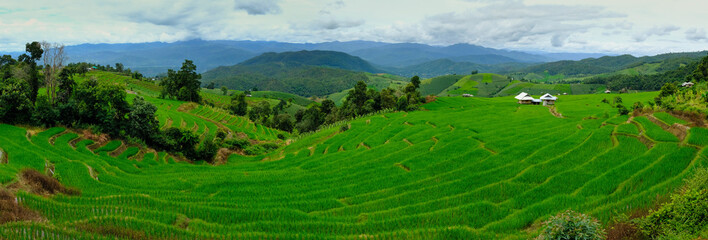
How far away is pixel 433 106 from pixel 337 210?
222 feet

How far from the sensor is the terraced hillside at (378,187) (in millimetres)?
10953

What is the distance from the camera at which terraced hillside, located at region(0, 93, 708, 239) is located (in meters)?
11.0

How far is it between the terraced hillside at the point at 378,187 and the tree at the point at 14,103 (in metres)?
2.72

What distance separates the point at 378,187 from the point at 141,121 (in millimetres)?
26426

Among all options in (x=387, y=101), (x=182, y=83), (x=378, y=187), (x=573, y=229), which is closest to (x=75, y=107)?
(x=378, y=187)

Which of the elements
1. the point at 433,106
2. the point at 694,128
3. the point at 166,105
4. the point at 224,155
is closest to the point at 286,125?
the point at 166,105

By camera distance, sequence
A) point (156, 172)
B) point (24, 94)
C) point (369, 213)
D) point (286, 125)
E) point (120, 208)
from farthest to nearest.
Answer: point (286, 125) < point (24, 94) < point (156, 172) < point (369, 213) < point (120, 208)

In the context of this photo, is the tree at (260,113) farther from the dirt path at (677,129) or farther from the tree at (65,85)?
the dirt path at (677,129)

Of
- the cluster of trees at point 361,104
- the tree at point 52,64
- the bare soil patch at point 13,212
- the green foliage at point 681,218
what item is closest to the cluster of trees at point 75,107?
the tree at point 52,64

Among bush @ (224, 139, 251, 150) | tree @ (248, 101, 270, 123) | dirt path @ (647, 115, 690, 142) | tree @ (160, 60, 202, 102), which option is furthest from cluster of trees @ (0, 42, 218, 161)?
tree @ (248, 101, 270, 123)

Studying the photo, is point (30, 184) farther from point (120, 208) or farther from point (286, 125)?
point (286, 125)

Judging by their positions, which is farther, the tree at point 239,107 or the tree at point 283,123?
the tree at point 239,107

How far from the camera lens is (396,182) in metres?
18.7

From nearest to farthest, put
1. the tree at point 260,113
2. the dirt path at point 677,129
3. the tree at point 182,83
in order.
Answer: the dirt path at point 677,129 < the tree at point 182,83 < the tree at point 260,113
